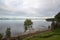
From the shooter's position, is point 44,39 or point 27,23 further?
point 27,23

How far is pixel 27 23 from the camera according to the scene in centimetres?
3634

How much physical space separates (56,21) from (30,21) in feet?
28.4

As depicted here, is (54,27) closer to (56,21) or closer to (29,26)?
(56,21)

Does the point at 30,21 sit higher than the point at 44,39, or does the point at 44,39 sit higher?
the point at 30,21

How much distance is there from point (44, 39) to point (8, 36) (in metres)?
12.7

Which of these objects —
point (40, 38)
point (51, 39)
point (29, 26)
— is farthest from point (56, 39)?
point (29, 26)

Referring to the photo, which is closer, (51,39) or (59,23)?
(51,39)

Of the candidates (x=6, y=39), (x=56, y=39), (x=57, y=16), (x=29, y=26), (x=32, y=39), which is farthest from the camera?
(x=29, y=26)

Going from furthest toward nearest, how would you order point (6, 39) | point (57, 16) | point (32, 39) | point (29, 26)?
point (29, 26) → point (6, 39) → point (57, 16) → point (32, 39)

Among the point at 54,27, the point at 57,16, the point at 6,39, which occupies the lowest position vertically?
the point at 6,39

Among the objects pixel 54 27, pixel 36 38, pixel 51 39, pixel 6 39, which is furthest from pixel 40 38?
pixel 6 39

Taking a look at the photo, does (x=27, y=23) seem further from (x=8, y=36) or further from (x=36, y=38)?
(x=36, y=38)

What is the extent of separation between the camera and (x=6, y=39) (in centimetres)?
3281

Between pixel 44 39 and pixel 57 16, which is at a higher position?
pixel 57 16
